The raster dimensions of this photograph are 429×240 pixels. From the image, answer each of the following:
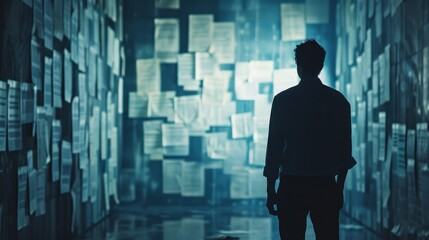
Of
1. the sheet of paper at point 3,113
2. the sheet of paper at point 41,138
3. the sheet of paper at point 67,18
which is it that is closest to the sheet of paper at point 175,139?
the sheet of paper at point 67,18

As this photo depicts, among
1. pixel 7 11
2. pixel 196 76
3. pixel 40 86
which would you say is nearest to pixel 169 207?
pixel 196 76

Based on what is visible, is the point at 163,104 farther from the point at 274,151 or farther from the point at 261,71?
the point at 274,151

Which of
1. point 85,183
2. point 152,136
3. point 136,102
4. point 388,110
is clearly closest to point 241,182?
point 152,136

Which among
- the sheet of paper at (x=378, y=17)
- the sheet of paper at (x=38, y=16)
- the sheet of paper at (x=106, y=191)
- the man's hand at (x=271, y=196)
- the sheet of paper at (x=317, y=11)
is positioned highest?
the sheet of paper at (x=317, y=11)

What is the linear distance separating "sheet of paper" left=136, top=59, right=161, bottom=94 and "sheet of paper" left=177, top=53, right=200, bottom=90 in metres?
0.22

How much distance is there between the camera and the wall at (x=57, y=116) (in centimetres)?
364

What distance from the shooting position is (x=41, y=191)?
169 inches

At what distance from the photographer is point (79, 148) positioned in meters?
5.38

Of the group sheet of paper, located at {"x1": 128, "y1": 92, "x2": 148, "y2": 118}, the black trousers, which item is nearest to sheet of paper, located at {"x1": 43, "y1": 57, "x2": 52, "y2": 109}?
the black trousers

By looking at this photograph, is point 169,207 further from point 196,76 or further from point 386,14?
point 386,14

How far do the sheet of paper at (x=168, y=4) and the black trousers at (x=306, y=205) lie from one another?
5.33 meters

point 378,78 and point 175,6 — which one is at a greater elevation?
point 175,6

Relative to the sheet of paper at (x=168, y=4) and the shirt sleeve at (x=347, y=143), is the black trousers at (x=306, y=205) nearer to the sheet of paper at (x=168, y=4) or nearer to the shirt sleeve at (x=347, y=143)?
the shirt sleeve at (x=347, y=143)

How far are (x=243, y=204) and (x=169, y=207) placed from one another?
75cm
